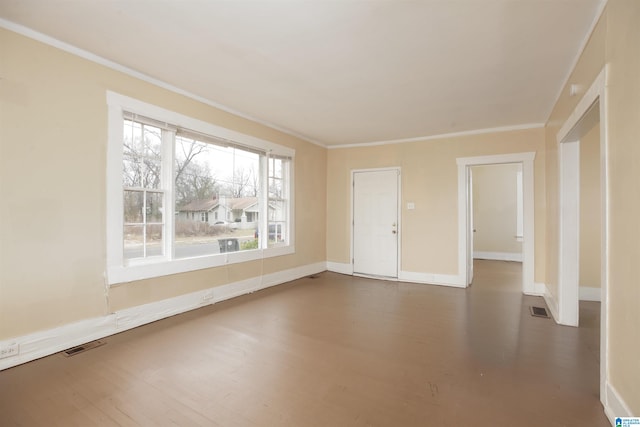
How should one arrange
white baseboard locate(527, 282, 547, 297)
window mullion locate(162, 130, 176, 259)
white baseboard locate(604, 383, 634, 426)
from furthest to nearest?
white baseboard locate(527, 282, 547, 297), window mullion locate(162, 130, 176, 259), white baseboard locate(604, 383, 634, 426)

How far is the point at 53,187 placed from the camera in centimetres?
254

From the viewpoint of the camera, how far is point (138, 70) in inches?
120

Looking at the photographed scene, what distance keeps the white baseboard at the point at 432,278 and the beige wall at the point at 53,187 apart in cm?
415

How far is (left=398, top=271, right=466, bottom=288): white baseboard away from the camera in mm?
5051

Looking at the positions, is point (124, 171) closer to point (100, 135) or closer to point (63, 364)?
point (100, 135)

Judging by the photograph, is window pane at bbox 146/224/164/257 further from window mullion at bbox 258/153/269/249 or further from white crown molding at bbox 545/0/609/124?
white crown molding at bbox 545/0/609/124

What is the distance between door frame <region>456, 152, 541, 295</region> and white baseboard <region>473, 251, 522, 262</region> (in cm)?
364

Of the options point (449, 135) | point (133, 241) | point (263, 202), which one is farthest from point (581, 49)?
point (133, 241)

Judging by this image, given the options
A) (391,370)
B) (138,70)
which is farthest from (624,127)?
(138,70)

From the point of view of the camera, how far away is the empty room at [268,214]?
6.15 feet

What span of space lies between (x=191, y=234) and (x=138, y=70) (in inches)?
74.7

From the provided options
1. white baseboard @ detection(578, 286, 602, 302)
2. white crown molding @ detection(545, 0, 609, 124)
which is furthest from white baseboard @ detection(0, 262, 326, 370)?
white baseboard @ detection(578, 286, 602, 302)

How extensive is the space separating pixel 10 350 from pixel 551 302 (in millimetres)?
5658

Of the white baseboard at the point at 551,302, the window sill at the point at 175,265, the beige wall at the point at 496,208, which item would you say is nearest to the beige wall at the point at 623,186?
the white baseboard at the point at 551,302
